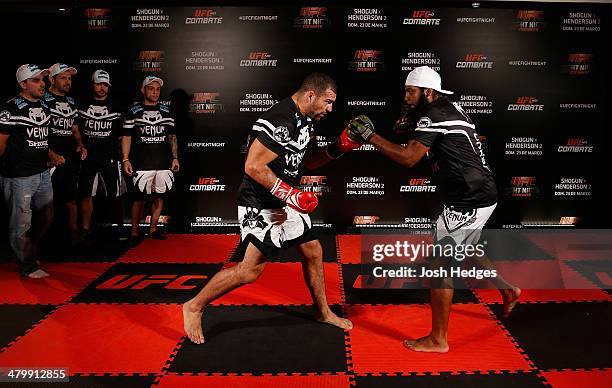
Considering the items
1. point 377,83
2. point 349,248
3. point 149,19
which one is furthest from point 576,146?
point 149,19

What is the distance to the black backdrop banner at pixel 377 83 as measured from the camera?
8203 millimetres

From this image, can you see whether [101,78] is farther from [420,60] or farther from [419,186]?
[419,186]

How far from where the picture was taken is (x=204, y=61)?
8273 mm

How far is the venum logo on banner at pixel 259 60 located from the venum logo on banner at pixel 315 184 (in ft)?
5.62

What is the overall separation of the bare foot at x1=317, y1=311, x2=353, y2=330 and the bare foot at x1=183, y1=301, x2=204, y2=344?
3.60ft

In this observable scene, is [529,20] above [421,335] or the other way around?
above

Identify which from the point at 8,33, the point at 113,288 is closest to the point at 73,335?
the point at 113,288

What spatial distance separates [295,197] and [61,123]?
4332 millimetres

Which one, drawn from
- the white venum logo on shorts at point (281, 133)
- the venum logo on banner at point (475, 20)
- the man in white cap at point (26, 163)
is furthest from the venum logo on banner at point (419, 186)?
the man in white cap at point (26, 163)

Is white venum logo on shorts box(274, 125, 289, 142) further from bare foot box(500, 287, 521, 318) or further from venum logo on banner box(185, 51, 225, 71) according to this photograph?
venum logo on banner box(185, 51, 225, 71)

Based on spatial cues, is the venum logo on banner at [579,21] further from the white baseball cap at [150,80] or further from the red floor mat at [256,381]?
the red floor mat at [256,381]

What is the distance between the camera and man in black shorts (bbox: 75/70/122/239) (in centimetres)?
764

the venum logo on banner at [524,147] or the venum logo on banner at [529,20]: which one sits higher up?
the venum logo on banner at [529,20]

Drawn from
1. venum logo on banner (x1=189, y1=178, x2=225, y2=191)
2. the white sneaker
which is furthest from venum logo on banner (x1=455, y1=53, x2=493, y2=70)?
the white sneaker
